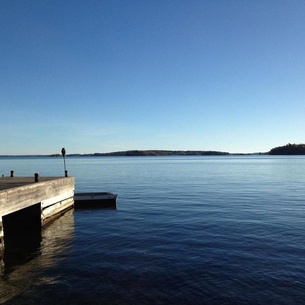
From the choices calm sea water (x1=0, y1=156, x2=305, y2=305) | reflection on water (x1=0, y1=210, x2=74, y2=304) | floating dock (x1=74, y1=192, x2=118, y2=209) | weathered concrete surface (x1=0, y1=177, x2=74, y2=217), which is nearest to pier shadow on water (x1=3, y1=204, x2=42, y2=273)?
reflection on water (x1=0, y1=210, x2=74, y2=304)

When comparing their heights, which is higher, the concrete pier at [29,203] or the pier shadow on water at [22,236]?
the concrete pier at [29,203]

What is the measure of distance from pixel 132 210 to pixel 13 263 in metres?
14.3

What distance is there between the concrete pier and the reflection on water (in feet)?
2.83

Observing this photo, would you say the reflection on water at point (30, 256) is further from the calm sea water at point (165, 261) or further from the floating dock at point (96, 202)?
the floating dock at point (96, 202)

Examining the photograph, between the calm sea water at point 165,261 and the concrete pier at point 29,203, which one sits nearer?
the calm sea water at point 165,261

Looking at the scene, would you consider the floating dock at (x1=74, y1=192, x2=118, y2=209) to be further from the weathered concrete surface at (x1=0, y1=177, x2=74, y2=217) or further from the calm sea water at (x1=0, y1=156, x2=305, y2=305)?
the calm sea water at (x1=0, y1=156, x2=305, y2=305)

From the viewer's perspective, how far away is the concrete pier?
51.7ft

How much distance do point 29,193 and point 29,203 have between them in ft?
1.91

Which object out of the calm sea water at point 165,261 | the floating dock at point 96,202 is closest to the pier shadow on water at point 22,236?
the calm sea water at point 165,261

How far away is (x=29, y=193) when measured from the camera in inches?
719

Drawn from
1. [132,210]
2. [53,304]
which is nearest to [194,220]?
[132,210]

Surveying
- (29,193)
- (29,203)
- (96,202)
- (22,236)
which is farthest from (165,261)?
(96,202)

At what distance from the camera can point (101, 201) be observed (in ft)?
98.5

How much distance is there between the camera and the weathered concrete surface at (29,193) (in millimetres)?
15430
